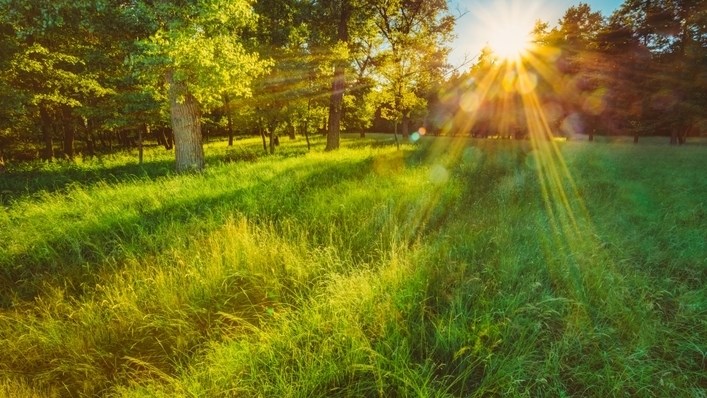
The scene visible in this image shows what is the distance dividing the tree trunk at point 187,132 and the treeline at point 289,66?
0.03 metres

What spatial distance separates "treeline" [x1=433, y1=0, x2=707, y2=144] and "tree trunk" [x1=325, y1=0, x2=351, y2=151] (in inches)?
392

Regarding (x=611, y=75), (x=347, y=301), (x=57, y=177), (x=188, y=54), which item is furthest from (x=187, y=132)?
(x=611, y=75)

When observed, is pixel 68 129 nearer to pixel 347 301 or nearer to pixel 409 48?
pixel 409 48

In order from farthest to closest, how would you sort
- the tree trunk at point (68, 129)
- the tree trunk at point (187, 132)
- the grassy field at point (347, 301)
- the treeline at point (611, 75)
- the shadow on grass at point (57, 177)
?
1. the treeline at point (611, 75)
2. the tree trunk at point (68, 129)
3. the tree trunk at point (187, 132)
4. the shadow on grass at point (57, 177)
5. the grassy field at point (347, 301)

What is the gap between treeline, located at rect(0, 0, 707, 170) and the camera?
778cm

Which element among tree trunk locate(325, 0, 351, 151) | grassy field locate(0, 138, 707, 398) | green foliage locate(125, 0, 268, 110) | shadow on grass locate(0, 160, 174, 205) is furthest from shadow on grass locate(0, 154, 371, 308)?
tree trunk locate(325, 0, 351, 151)

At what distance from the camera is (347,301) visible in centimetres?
270

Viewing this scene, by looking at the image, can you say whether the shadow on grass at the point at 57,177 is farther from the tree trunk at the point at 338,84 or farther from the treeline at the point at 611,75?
the treeline at the point at 611,75

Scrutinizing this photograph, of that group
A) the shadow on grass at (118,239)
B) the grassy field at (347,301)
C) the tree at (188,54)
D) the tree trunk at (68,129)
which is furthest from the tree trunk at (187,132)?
the tree trunk at (68,129)

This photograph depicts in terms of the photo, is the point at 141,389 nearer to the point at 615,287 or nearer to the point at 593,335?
the point at 593,335

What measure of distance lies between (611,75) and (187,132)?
31.3 meters

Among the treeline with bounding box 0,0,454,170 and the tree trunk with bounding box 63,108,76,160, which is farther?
the tree trunk with bounding box 63,108,76,160

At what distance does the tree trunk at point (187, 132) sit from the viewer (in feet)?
29.2

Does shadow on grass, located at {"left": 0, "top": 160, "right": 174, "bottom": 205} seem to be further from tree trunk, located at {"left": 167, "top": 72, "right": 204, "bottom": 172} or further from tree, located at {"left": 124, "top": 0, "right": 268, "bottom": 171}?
tree, located at {"left": 124, "top": 0, "right": 268, "bottom": 171}
